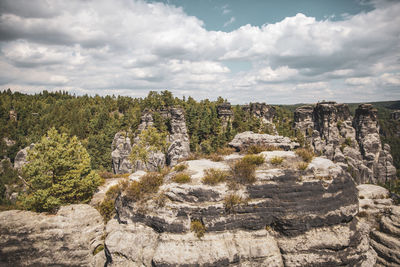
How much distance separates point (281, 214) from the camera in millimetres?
14711

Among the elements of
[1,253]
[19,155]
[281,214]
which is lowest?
[19,155]

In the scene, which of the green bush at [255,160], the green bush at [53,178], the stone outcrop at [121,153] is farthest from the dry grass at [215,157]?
the stone outcrop at [121,153]

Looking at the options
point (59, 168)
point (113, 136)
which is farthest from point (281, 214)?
point (113, 136)

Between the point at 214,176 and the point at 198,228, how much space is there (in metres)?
4.03

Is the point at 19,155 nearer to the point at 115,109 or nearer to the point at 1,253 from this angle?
the point at 115,109

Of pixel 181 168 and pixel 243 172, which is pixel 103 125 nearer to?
pixel 181 168

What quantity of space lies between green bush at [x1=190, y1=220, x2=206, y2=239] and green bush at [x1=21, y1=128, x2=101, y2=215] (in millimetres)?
14279

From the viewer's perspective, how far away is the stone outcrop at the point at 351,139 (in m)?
85.7

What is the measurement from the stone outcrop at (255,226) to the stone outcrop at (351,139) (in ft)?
264

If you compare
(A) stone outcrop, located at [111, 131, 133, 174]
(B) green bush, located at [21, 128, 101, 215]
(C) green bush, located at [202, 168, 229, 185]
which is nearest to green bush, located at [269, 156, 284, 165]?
(C) green bush, located at [202, 168, 229, 185]

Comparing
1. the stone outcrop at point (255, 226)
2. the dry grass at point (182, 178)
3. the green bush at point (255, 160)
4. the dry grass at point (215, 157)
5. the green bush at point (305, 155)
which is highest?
the green bush at point (305, 155)

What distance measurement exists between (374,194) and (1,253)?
1559 inches

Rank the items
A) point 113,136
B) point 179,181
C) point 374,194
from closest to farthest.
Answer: point 179,181, point 374,194, point 113,136

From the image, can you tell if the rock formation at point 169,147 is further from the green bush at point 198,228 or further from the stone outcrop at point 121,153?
the green bush at point 198,228
